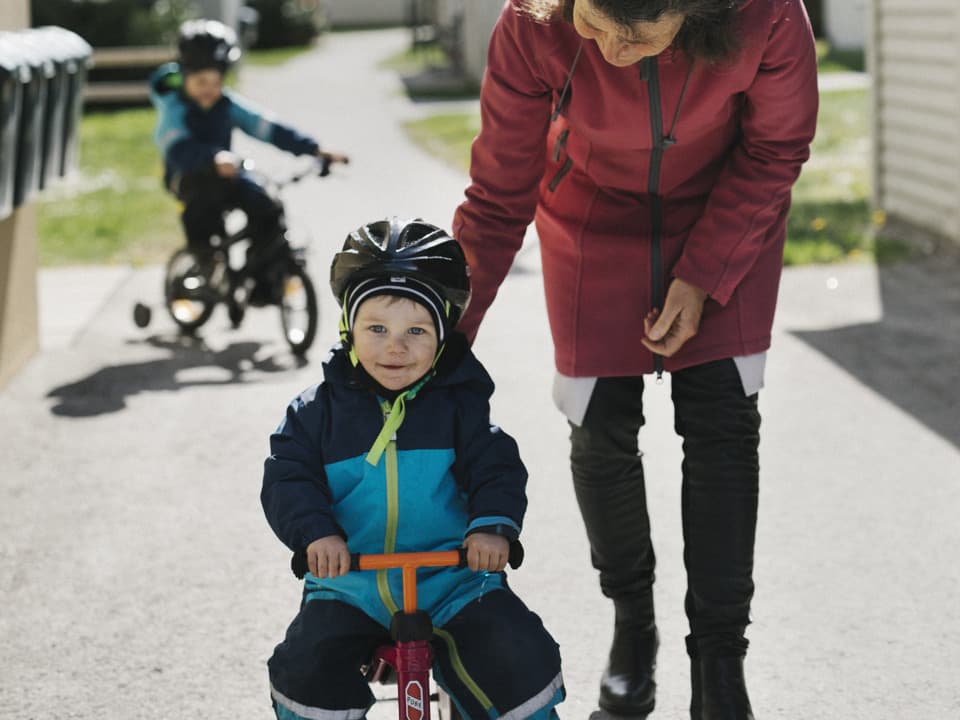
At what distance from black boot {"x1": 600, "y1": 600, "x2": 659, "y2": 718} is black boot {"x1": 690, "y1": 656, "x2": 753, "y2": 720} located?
29 cm

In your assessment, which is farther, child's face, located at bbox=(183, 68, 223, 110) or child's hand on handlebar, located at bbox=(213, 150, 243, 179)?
child's face, located at bbox=(183, 68, 223, 110)

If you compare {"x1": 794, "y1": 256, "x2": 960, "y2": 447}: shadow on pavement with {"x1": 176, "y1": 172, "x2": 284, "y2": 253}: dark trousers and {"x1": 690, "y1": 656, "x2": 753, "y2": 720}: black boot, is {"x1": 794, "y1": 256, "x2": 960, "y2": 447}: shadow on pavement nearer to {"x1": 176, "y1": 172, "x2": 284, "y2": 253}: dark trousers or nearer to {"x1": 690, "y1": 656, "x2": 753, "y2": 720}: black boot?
{"x1": 176, "y1": 172, "x2": 284, "y2": 253}: dark trousers

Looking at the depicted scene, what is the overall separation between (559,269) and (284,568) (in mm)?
1698

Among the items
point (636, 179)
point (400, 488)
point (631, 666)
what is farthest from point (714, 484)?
point (400, 488)

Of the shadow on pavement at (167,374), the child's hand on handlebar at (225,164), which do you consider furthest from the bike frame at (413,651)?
the child's hand on handlebar at (225,164)

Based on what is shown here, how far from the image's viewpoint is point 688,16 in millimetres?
3133

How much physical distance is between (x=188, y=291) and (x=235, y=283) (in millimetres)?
243

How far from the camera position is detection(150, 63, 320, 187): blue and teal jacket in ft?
27.1

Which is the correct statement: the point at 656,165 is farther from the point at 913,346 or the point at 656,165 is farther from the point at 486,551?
the point at 913,346

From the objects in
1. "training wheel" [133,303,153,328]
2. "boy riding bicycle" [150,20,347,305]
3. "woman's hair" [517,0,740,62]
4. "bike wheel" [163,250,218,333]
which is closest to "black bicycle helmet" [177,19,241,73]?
"boy riding bicycle" [150,20,347,305]

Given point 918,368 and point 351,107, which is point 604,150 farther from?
point 351,107

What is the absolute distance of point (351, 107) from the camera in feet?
75.8

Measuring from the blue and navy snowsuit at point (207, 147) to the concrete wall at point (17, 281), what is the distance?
73 centimetres

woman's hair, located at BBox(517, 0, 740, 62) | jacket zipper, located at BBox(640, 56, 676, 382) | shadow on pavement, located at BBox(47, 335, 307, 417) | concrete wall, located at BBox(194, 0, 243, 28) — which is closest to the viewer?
woman's hair, located at BBox(517, 0, 740, 62)
